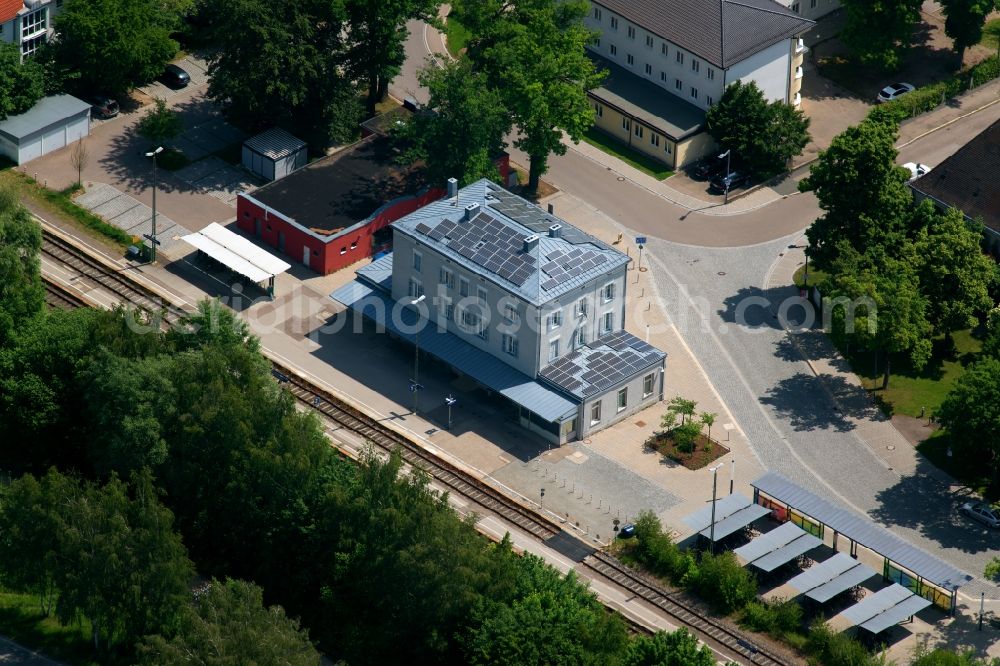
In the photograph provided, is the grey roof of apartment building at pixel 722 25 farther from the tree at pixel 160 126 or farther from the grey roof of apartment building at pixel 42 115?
the grey roof of apartment building at pixel 42 115

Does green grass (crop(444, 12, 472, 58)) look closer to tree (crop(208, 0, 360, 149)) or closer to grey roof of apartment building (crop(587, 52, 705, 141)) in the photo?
grey roof of apartment building (crop(587, 52, 705, 141))

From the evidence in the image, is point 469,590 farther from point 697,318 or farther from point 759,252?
point 759,252

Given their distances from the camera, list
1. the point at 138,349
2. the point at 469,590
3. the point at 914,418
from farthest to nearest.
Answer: the point at 914,418, the point at 138,349, the point at 469,590

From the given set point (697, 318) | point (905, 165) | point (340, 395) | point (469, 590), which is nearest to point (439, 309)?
point (340, 395)

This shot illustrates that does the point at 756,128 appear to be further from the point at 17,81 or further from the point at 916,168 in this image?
the point at 17,81

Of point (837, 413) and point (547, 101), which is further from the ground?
point (547, 101)

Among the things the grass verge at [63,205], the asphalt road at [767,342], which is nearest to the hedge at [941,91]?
the asphalt road at [767,342]
